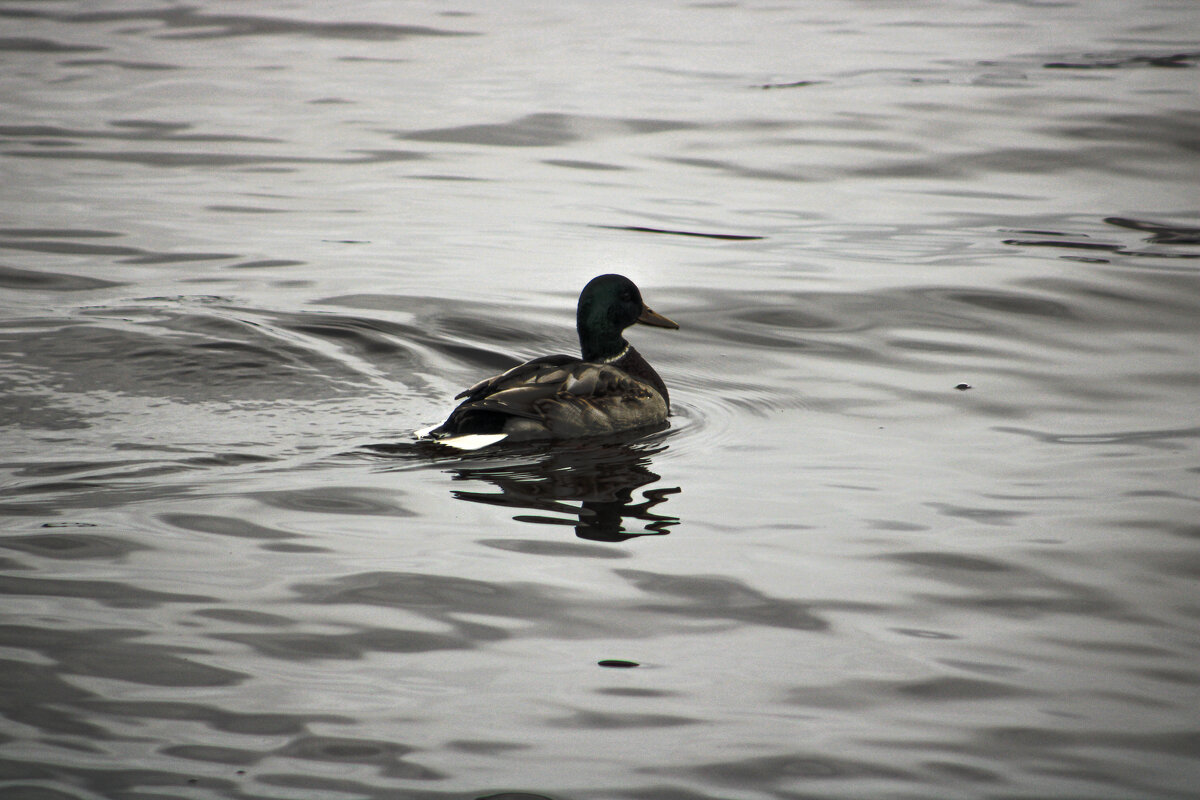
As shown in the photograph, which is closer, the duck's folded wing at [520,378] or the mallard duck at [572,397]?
the mallard duck at [572,397]

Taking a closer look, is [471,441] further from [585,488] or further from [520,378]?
[585,488]

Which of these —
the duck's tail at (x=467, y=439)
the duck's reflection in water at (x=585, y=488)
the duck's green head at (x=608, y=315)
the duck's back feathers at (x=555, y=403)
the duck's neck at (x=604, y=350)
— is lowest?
the duck's reflection in water at (x=585, y=488)

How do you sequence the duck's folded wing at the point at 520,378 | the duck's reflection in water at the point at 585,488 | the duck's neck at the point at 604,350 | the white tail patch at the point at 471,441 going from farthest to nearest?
the duck's neck at the point at 604,350
the duck's folded wing at the point at 520,378
the white tail patch at the point at 471,441
the duck's reflection in water at the point at 585,488

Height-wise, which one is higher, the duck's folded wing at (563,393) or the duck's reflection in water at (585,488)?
the duck's folded wing at (563,393)

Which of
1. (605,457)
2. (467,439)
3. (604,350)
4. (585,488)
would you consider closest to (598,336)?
(604,350)

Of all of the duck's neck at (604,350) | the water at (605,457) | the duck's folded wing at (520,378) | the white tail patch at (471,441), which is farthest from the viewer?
the duck's neck at (604,350)

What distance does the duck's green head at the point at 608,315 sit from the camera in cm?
881

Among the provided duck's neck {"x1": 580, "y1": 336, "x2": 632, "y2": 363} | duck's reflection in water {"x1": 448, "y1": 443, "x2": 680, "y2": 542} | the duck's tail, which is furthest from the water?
duck's neck {"x1": 580, "y1": 336, "x2": 632, "y2": 363}

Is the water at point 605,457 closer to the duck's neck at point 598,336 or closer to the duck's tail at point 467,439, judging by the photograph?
the duck's tail at point 467,439

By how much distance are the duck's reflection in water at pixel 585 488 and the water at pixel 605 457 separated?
4 cm

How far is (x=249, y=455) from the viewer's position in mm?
7211

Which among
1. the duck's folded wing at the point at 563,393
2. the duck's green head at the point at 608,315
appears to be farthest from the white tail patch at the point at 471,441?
the duck's green head at the point at 608,315

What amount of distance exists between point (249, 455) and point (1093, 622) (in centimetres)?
422

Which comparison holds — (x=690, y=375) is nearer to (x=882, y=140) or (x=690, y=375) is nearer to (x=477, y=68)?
(x=882, y=140)
